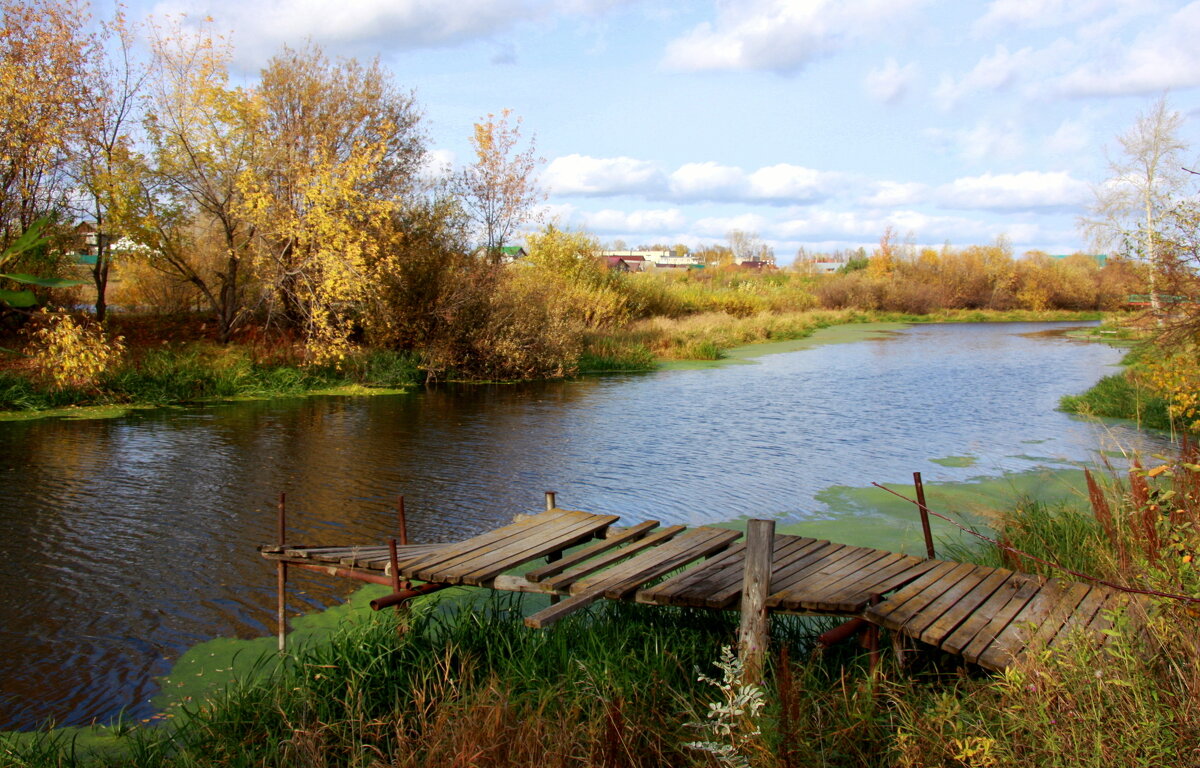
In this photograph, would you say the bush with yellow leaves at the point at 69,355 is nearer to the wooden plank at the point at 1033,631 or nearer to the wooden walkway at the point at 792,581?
the wooden walkway at the point at 792,581

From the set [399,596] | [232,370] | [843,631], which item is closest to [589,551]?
[399,596]

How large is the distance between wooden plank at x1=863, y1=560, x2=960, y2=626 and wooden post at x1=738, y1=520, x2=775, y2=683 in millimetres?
651

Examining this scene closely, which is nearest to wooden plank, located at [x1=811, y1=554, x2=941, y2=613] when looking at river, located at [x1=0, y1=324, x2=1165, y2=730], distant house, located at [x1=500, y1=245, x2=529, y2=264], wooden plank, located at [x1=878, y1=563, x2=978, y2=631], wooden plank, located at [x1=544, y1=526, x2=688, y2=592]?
wooden plank, located at [x1=878, y1=563, x2=978, y2=631]

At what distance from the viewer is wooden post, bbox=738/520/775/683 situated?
4.30 metres

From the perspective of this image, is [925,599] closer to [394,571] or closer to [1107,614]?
[1107,614]

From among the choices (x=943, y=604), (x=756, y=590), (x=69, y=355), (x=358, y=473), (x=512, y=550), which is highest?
(x=69, y=355)

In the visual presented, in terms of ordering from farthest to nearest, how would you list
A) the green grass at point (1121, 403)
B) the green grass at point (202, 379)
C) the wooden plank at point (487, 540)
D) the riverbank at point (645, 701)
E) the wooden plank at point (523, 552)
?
the green grass at point (202, 379) → the green grass at point (1121, 403) → the wooden plank at point (487, 540) → the wooden plank at point (523, 552) → the riverbank at point (645, 701)

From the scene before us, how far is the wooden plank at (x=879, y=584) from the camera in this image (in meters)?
4.60

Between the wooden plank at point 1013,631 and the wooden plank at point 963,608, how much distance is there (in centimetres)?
15

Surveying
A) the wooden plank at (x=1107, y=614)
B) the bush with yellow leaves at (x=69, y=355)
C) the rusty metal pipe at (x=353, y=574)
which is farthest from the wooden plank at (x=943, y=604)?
the bush with yellow leaves at (x=69, y=355)

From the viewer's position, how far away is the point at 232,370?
1700cm

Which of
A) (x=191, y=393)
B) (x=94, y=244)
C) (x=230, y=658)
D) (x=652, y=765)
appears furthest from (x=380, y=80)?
(x=652, y=765)

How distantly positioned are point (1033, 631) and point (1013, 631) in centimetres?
28

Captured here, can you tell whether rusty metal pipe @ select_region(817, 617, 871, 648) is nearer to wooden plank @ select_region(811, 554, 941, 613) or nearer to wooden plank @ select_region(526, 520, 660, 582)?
wooden plank @ select_region(811, 554, 941, 613)
